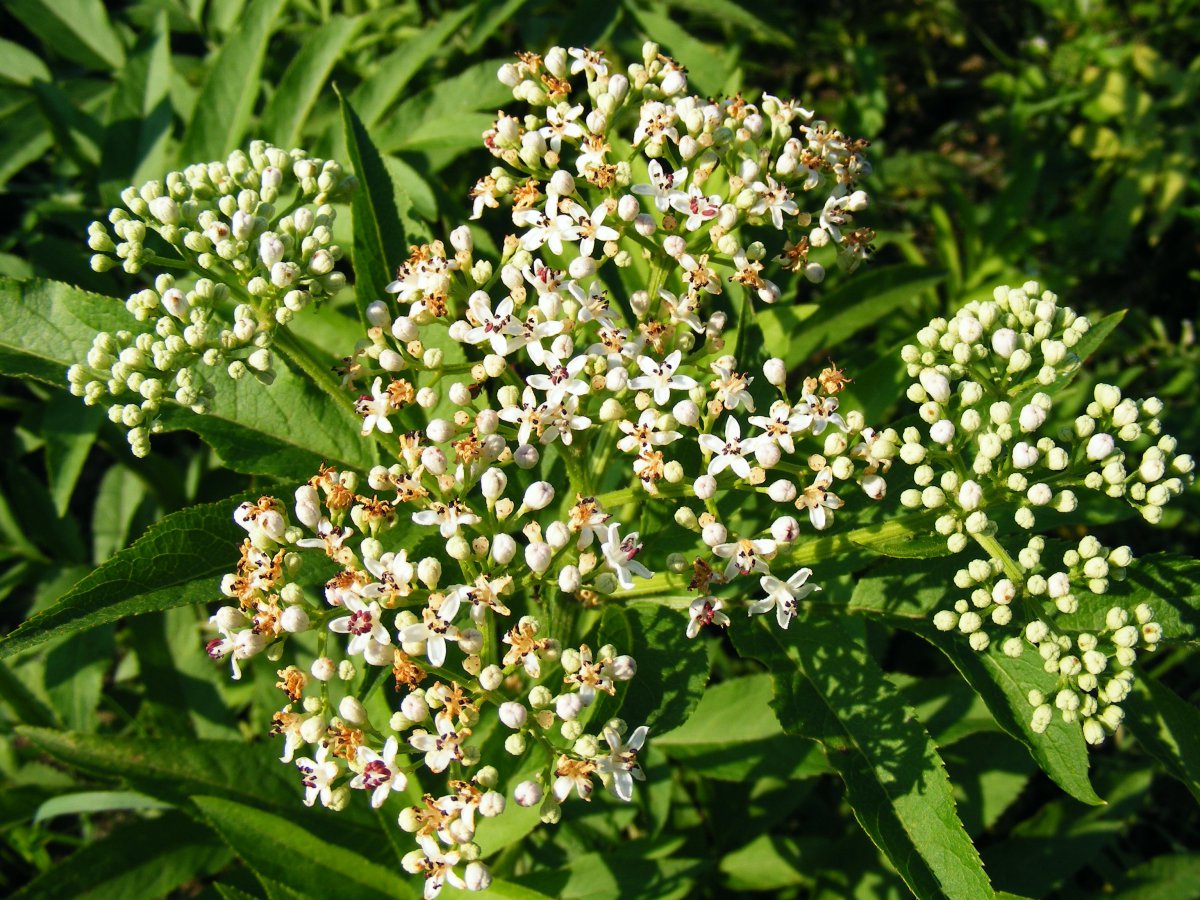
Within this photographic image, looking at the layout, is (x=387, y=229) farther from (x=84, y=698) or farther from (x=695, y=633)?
(x=84, y=698)

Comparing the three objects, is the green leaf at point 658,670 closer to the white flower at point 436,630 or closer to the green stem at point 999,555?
the white flower at point 436,630

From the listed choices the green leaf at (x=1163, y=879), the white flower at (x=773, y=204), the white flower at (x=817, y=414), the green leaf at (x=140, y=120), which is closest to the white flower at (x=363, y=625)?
the white flower at (x=817, y=414)

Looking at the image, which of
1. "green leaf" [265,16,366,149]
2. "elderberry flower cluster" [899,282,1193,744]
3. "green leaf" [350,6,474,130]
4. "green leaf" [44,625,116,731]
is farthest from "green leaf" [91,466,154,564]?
"elderberry flower cluster" [899,282,1193,744]

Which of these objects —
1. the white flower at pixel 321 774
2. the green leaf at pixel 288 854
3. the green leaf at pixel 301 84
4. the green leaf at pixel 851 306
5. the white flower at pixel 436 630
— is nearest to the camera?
the white flower at pixel 436 630

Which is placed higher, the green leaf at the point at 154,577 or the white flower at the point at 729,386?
the white flower at the point at 729,386

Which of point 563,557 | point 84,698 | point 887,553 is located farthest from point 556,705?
point 84,698

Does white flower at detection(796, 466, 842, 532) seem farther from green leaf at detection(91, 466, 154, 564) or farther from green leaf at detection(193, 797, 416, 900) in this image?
green leaf at detection(91, 466, 154, 564)
